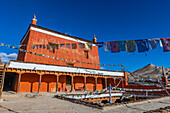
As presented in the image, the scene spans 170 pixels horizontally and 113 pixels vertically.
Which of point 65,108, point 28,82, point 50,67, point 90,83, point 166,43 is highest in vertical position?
point 166,43

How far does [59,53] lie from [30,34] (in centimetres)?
523

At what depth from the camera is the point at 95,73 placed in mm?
18875

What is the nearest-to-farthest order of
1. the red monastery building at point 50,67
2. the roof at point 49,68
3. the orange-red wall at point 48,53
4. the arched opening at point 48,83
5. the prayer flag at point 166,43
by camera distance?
the prayer flag at point 166,43 → the roof at point 49,68 → the red monastery building at point 50,67 → the arched opening at point 48,83 → the orange-red wall at point 48,53

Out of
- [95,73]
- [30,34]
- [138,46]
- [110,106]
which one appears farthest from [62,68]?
[110,106]

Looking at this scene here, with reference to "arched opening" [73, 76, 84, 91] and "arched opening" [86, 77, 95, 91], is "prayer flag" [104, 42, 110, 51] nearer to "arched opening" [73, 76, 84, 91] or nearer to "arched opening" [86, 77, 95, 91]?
"arched opening" [73, 76, 84, 91]

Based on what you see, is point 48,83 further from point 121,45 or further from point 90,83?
point 121,45

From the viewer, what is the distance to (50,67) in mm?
14906

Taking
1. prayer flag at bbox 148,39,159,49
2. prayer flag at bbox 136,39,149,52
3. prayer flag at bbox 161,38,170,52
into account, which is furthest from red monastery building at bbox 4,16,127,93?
prayer flag at bbox 161,38,170,52

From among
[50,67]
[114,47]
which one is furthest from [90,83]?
[114,47]

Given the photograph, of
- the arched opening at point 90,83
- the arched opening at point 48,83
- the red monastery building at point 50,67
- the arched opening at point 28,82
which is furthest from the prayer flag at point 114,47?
the arched opening at point 28,82

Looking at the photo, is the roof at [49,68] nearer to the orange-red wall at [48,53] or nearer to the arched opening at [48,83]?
the arched opening at [48,83]

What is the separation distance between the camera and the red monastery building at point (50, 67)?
13820 millimetres

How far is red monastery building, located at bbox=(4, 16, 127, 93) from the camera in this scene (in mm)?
13820

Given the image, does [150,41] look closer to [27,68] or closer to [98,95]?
[98,95]
